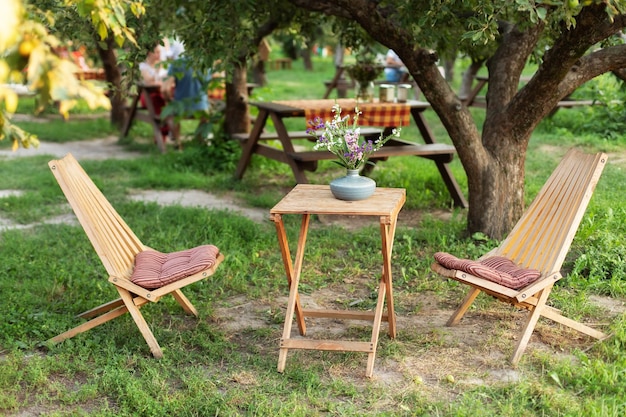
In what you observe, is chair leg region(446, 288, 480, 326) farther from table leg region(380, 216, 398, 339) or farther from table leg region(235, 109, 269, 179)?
table leg region(235, 109, 269, 179)

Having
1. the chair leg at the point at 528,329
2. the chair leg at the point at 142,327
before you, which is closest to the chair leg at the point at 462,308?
the chair leg at the point at 528,329

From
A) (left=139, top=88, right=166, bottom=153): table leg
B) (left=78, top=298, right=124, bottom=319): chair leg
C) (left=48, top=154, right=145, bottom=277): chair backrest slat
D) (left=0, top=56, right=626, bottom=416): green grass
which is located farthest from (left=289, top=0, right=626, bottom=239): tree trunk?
(left=139, top=88, right=166, bottom=153): table leg

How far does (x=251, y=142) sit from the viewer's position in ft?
27.8

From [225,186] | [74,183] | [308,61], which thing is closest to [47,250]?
[74,183]

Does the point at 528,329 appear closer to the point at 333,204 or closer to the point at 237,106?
the point at 333,204

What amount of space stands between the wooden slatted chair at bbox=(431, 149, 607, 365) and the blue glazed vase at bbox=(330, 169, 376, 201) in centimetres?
58

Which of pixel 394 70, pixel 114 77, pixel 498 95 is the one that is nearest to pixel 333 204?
Answer: pixel 498 95

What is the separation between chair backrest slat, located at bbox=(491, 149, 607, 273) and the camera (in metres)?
4.34

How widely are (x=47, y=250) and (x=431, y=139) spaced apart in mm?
4127

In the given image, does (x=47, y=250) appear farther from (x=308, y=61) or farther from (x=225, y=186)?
(x=308, y=61)

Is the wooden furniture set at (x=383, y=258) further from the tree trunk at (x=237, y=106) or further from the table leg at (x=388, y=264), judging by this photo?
the tree trunk at (x=237, y=106)

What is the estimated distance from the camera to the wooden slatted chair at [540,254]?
13.8 ft

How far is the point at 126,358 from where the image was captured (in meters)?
4.26

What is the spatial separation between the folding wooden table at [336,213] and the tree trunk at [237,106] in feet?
16.8
